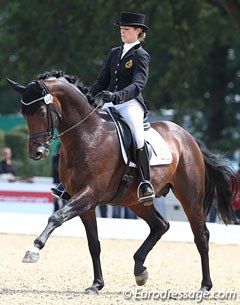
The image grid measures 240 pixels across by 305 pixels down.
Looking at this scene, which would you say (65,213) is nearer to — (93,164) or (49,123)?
(93,164)

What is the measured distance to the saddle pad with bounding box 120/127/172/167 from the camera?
27.7 ft

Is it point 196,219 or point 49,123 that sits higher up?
point 49,123

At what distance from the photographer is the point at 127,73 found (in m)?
8.23

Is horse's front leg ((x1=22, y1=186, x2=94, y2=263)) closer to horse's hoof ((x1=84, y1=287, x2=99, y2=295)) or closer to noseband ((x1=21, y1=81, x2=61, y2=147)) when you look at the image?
noseband ((x1=21, y1=81, x2=61, y2=147))

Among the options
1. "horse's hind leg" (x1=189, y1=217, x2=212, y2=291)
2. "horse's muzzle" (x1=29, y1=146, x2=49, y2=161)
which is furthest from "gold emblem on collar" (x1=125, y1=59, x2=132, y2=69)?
"horse's hind leg" (x1=189, y1=217, x2=212, y2=291)

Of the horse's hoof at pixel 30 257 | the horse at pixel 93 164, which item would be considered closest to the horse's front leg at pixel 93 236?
the horse at pixel 93 164

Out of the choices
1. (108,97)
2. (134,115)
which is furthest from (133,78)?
(108,97)

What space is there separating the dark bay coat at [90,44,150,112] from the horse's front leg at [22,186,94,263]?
1.09 m

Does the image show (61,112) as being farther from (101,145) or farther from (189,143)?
(189,143)

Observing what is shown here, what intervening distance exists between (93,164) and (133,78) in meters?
1.01

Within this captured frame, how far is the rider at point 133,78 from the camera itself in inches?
319

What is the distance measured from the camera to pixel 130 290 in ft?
27.6

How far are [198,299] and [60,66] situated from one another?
1660cm

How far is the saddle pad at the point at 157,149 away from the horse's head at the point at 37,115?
1.32 meters
